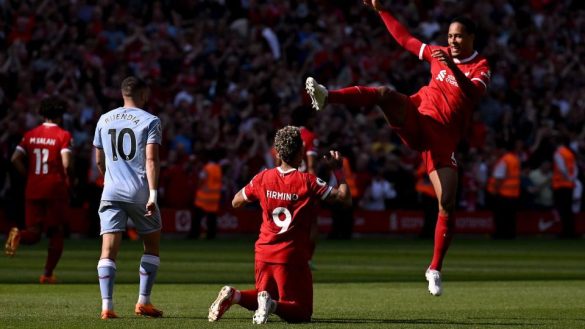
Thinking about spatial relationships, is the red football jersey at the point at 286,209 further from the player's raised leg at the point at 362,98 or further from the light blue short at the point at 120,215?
the light blue short at the point at 120,215

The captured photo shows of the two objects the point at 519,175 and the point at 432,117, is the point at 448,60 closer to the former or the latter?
the point at 432,117

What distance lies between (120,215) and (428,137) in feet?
10.8

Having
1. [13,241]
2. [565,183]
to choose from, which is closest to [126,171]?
[13,241]

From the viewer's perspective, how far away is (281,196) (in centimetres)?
1219

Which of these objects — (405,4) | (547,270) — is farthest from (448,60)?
(405,4)

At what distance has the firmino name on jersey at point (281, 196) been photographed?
12188 millimetres

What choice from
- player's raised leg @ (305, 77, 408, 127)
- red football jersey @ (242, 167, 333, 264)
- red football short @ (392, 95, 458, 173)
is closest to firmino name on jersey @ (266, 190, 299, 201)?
red football jersey @ (242, 167, 333, 264)

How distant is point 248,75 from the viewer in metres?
33.3

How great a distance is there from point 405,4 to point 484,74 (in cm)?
2490

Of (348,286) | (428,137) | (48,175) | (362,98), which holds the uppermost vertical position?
(362,98)

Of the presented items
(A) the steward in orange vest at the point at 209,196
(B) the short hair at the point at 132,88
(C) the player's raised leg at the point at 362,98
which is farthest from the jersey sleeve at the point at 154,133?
(A) the steward in orange vest at the point at 209,196

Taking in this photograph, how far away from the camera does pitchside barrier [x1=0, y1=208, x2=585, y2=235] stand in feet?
102

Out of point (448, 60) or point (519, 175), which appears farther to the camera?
point (519, 175)

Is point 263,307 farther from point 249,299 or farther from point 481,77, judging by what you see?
point 481,77
